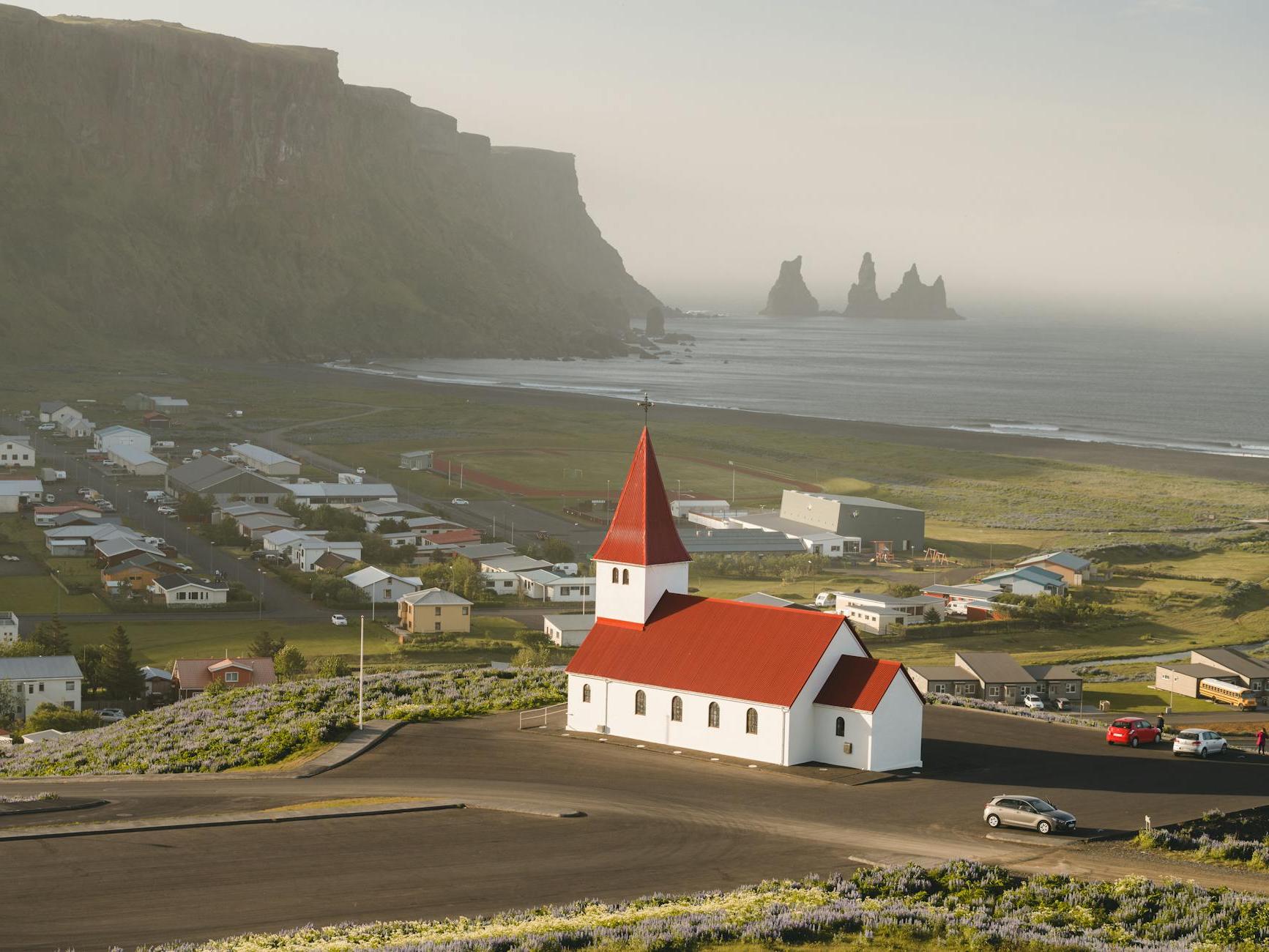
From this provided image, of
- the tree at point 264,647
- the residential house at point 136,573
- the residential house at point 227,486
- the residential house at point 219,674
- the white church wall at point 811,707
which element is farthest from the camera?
the residential house at point 227,486

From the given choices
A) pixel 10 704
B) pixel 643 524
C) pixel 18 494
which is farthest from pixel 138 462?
pixel 643 524

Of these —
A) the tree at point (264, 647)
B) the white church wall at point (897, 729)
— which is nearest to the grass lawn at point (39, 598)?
the tree at point (264, 647)

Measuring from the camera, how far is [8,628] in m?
61.9

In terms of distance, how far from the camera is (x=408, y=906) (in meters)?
22.9

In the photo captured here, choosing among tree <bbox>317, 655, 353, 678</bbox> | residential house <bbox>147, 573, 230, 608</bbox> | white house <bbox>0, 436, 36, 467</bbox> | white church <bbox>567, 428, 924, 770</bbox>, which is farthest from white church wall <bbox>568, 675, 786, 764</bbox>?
white house <bbox>0, 436, 36, 467</bbox>

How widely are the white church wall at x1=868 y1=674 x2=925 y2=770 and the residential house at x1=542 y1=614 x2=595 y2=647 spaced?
28576mm

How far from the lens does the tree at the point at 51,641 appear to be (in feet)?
189

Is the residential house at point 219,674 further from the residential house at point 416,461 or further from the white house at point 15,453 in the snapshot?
the white house at point 15,453

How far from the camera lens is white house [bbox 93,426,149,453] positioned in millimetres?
120188

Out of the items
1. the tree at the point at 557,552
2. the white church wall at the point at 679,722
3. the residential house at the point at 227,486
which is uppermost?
the white church wall at the point at 679,722

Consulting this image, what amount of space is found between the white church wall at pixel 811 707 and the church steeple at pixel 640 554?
15.1 feet

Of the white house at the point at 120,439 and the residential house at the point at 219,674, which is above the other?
the white house at the point at 120,439

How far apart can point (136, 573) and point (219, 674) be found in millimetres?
21557

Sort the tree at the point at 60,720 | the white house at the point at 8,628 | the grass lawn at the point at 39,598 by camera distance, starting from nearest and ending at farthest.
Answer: the tree at the point at 60,720 < the white house at the point at 8,628 < the grass lawn at the point at 39,598
